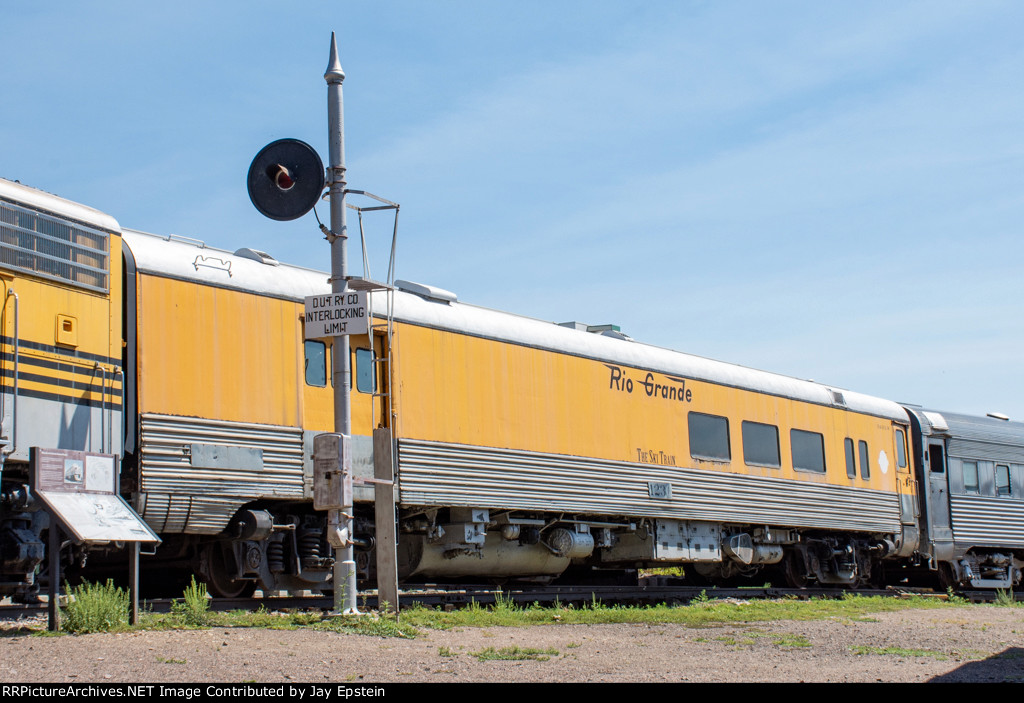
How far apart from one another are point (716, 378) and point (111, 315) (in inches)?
397

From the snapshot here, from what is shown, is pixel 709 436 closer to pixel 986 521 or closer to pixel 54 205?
pixel 986 521

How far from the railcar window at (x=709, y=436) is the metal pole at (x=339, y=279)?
7556 mm

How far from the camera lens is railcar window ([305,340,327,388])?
40.1ft

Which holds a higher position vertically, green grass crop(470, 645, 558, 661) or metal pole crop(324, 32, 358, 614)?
metal pole crop(324, 32, 358, 614)

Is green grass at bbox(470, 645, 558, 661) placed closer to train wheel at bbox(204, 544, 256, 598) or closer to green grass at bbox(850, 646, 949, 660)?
green grass at bbox(850, 646, 949, 660)

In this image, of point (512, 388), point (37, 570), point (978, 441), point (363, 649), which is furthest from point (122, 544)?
point (978, 441)

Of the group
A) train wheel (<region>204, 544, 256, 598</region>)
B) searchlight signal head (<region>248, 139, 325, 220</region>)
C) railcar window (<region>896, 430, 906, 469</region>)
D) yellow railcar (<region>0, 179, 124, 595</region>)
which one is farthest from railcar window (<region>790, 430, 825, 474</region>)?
yellow railcar (<region>0, 179, 124, 595</region>)

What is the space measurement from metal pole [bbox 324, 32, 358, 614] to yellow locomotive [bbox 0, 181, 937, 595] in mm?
1019

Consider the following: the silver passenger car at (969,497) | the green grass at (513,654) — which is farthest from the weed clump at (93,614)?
the silver passenger car at (969,497)

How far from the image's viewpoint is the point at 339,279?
10930 millimetres

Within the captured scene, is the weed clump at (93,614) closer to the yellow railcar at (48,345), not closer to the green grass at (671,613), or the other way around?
the yellow railcar at (48,345)

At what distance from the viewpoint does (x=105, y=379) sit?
33.5 ft

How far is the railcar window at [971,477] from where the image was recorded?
860 inches

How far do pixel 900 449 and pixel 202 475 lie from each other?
14.7 metres
